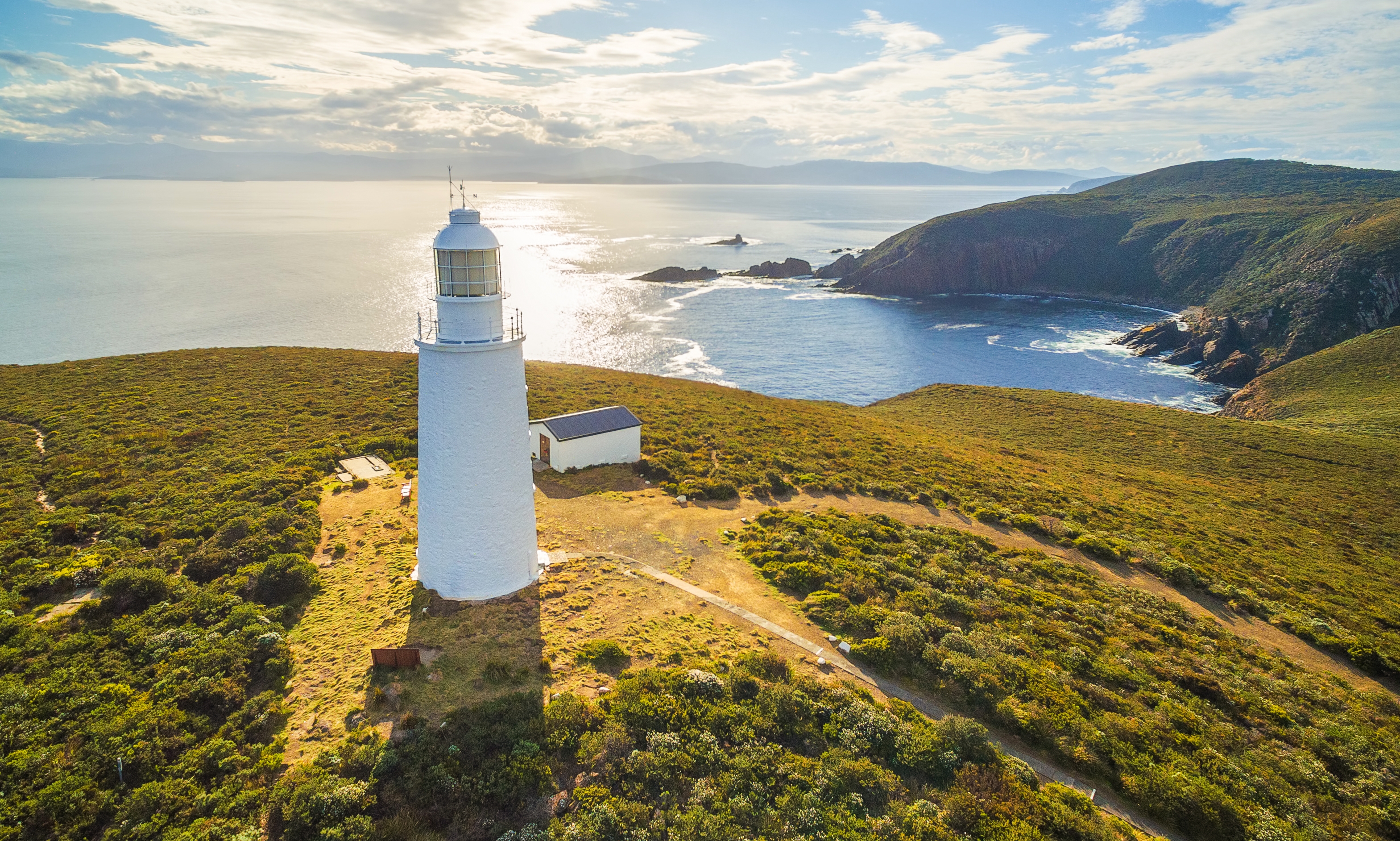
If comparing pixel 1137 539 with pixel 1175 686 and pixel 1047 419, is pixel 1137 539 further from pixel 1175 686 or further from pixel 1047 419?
pixel 1047 419

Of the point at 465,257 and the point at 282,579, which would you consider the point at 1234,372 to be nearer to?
the point at 465,257

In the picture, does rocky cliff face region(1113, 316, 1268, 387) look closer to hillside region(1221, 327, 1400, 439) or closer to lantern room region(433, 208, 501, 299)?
hillside region(1221, 327, 1400, 439)

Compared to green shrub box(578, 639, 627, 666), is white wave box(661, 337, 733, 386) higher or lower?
lower

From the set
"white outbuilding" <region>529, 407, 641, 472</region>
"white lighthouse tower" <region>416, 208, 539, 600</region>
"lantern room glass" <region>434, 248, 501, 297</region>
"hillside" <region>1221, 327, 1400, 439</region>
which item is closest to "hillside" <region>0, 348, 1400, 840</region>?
"white outbuilding" <region>529, 407, 641, 472</region>

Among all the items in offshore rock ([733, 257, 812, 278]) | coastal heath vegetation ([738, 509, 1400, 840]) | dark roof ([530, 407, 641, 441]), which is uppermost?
offshore rock ([733, 257, 812, 278])

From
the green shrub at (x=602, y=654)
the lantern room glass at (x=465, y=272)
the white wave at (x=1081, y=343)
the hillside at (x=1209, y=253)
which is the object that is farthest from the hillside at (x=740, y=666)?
the hillside at (x=1209, y=253)

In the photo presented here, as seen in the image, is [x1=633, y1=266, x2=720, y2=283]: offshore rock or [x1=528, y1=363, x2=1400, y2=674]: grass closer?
[x1=528, y1=363, x2=1400, y2=674]: grass

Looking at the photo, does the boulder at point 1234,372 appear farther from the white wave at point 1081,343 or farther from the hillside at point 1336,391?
the white wave at point 1081,343

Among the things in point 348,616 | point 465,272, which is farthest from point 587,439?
point 465,272
